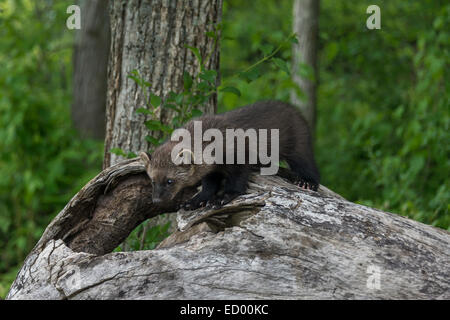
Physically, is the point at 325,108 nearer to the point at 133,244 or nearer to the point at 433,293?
the point at 133,244

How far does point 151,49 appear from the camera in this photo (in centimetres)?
452

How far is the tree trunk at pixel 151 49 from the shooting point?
4500 mm

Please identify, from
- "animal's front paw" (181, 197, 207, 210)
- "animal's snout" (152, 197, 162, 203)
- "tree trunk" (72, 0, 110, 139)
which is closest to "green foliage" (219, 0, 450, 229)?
"animal's front paw" (181, 197, 207, 210)

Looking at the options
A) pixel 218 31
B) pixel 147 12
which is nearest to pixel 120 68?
pixel 147 12

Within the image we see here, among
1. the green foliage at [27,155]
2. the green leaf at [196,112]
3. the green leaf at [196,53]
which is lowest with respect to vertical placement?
the green foliage at [27,155]

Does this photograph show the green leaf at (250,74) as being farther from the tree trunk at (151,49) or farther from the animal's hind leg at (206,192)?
the animal's hind leg at (206,192)

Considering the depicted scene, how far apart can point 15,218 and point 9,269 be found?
0.87 m

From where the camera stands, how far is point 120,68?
4.62 m

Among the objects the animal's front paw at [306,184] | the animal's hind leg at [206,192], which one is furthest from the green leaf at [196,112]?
the animal's front paw at [306,184]

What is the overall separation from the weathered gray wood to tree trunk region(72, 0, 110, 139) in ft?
21.4

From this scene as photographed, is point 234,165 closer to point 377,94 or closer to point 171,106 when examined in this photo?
point 171,106

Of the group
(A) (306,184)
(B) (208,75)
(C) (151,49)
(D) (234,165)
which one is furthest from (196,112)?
(A) (306,184)

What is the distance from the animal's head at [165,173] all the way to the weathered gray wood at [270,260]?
520 mm

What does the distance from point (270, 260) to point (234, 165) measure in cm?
112
